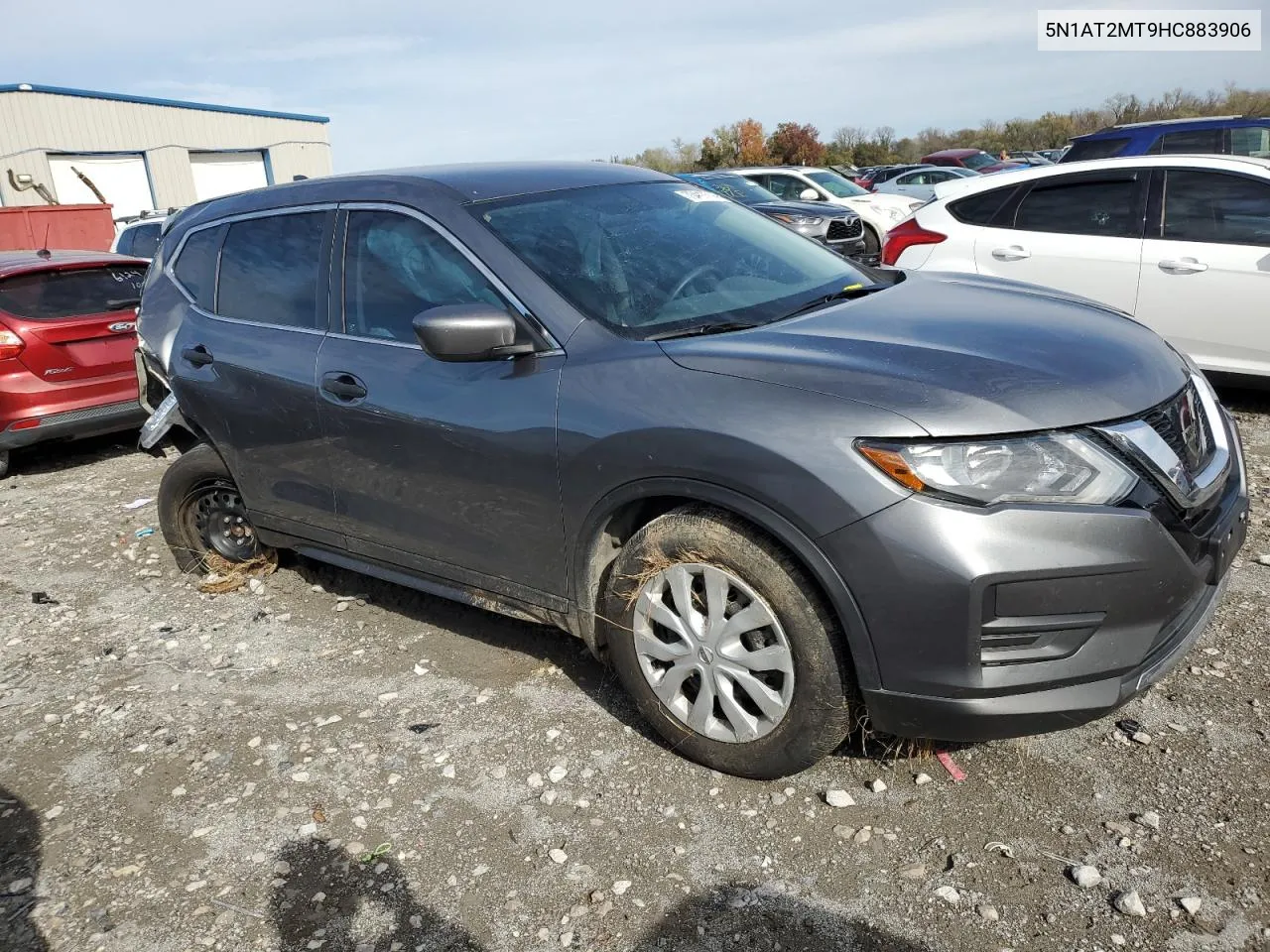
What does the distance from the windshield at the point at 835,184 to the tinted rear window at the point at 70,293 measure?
1131 centimetres

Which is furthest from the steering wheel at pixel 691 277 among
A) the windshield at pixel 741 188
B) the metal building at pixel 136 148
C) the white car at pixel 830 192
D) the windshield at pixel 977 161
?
the windshield at pixel 977 161

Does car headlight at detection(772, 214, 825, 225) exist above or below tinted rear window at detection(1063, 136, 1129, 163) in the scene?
below

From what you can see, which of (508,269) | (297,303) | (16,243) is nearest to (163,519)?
(297,303)

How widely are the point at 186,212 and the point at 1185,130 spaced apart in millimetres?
9335

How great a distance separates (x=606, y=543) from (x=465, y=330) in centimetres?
79

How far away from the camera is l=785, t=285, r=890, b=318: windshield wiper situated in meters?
3.20

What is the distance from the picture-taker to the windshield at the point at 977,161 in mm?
28447

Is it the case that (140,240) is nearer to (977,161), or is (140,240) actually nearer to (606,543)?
(606,543)

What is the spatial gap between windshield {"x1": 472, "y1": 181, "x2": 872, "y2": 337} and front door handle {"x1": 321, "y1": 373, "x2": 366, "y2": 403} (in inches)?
29.8

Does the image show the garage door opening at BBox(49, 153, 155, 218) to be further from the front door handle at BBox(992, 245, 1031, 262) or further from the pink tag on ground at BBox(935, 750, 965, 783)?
the pink tag on ground at BBox(935, 750, 965, 783)

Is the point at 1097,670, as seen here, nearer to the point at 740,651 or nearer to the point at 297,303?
the point at 740,651

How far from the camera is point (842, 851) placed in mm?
2596

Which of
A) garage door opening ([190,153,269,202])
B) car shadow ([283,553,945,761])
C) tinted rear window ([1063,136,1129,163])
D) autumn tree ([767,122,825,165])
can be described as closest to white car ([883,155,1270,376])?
tinted rear window ([1063,136,1129,163])

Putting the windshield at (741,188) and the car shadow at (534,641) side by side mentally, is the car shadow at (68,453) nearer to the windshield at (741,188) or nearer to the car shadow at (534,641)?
the car shadow at (534,641)
